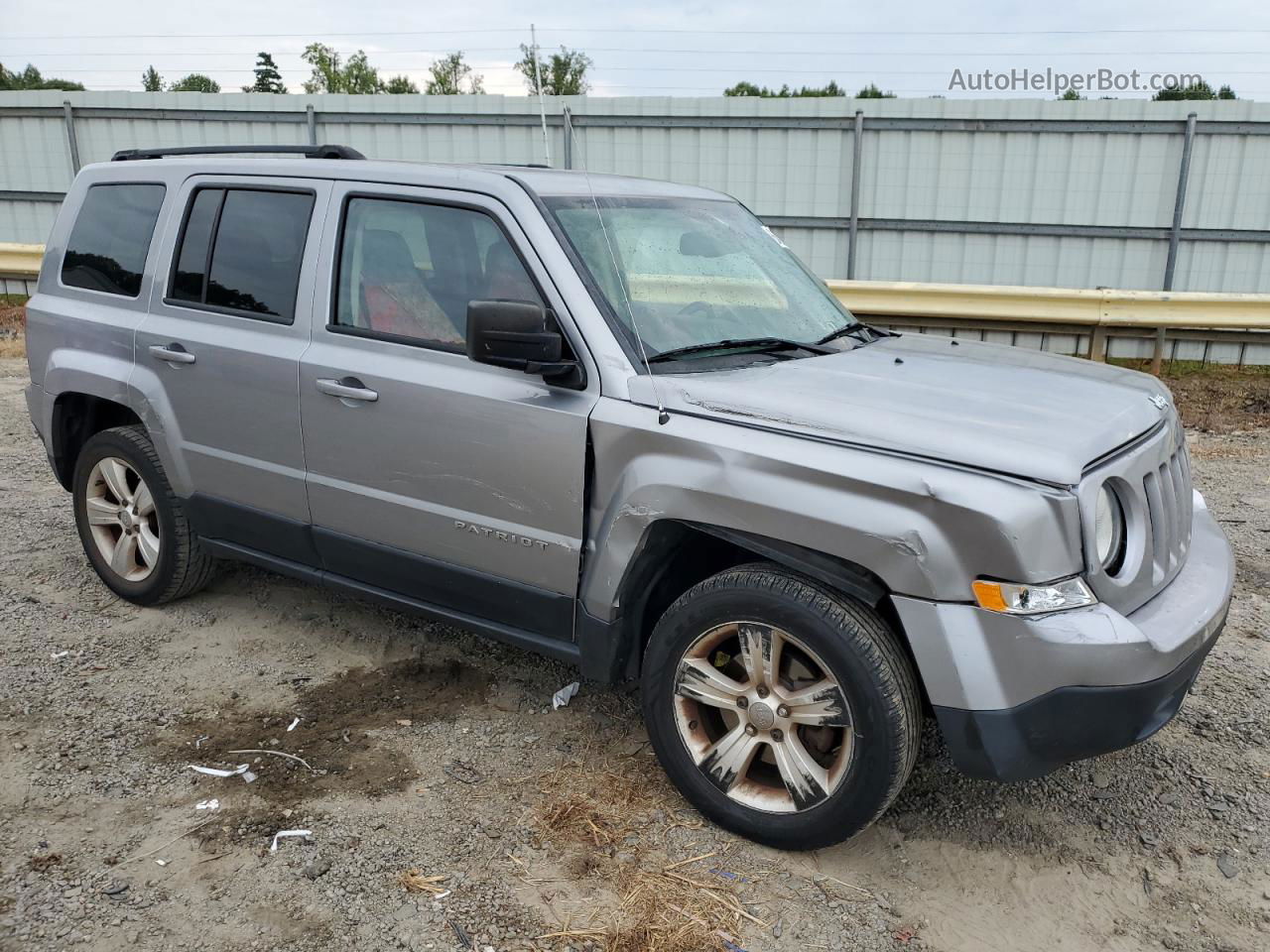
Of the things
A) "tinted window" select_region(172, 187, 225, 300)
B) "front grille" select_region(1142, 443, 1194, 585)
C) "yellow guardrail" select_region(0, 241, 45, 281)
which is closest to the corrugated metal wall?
"yellow guardrail" select_region(0, 241, 45, 281)

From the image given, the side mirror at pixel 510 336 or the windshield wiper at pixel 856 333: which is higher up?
the side mirror at pixel 510 336

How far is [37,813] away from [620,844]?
6.03 ft

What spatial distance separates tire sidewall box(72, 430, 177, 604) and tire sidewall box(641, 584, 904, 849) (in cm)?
253

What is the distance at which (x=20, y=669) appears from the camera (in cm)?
403

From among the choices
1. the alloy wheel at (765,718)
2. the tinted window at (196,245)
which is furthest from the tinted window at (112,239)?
the alloy wheel at (765,718)

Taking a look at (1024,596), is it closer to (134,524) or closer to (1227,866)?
Answer: (1227,866)

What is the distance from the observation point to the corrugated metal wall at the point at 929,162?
37.8 ft

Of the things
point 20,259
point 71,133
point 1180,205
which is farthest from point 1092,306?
point 71,133

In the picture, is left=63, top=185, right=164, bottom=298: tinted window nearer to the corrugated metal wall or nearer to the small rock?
the small rock

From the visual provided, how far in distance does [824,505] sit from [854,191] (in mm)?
10575

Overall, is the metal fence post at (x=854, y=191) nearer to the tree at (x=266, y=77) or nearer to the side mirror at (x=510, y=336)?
the side mirror at (x=510, y=336)

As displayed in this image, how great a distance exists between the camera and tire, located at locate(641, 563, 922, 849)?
2662 mm

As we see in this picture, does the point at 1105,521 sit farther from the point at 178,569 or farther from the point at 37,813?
the point at 178,569

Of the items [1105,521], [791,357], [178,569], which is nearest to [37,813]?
[178,569]
